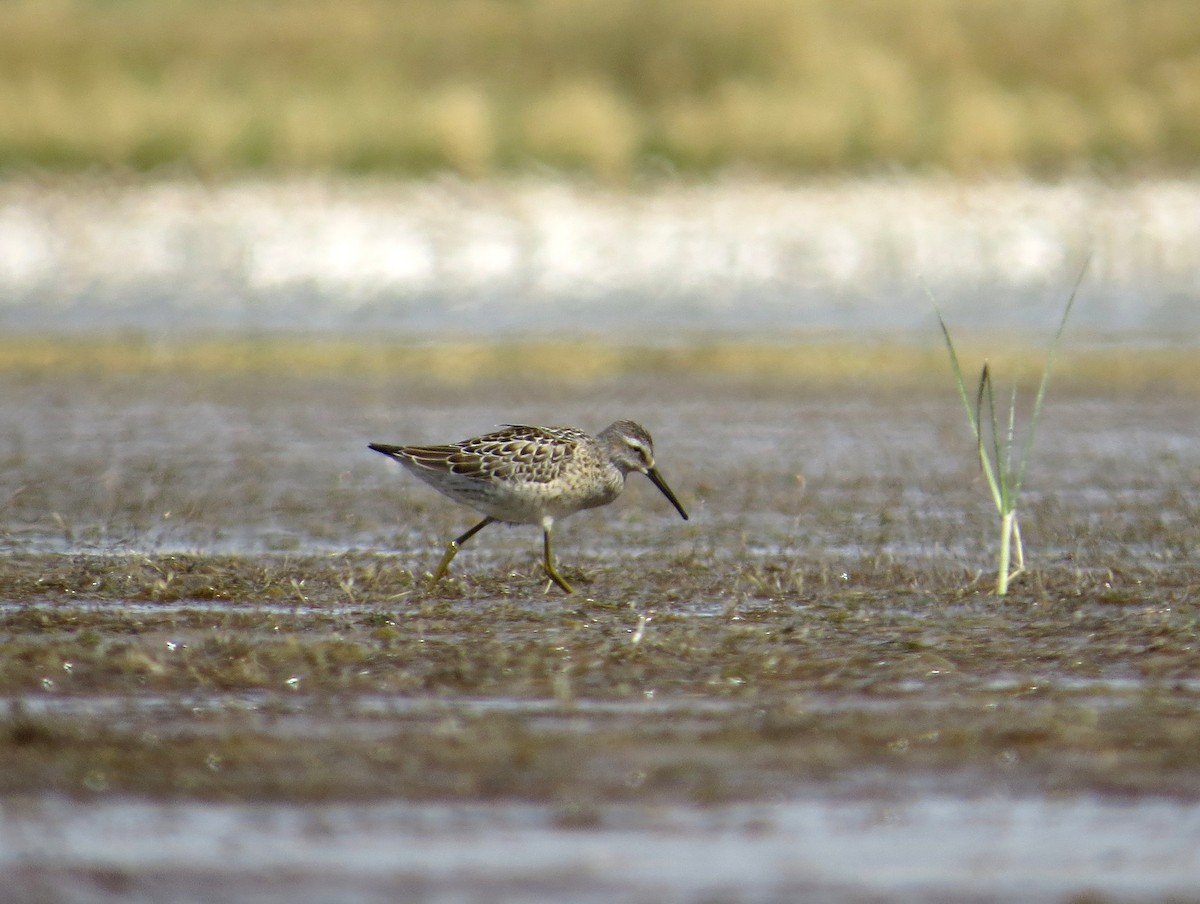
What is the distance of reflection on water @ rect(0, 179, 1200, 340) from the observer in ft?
72.9

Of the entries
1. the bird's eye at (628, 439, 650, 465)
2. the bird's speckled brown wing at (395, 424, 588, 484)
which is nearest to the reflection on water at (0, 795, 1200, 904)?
the bird's speckled brown wing at (395, 424, 588, 484)

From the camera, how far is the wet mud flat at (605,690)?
4.30 m

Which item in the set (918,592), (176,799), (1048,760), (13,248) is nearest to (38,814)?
(176,799)

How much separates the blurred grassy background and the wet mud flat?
18.5 m

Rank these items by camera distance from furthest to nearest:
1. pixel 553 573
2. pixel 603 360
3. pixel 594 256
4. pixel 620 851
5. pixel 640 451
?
pixel 594 256 → pixel 603 360 → pixel 640 451 → pixel 553 573 → pixel 620 851

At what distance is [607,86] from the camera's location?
3338 cm

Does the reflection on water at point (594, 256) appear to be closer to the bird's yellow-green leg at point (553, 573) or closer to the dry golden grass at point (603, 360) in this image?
the dry golden grass at point (603, 360)

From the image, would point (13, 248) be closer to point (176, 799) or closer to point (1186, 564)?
point (1186, 564)

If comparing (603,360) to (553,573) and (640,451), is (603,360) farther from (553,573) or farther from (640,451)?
(553,573)

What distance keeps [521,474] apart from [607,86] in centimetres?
2581

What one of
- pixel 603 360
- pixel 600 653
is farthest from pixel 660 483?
pixel 603 360

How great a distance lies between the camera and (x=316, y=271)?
79.8ft

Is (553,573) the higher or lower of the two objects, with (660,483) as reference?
lower

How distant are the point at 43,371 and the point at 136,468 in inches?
232
